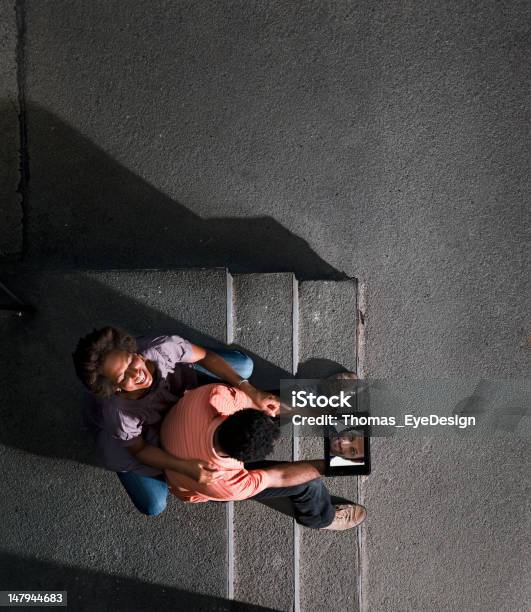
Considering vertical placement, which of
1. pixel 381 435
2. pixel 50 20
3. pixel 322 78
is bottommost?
pixel 381 435

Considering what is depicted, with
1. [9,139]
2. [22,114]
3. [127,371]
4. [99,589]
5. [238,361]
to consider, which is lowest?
[99,589]

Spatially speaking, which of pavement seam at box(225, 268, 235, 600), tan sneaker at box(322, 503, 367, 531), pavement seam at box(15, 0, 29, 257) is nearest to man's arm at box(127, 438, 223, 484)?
pavement seam at box(225, 268, 235, 600)

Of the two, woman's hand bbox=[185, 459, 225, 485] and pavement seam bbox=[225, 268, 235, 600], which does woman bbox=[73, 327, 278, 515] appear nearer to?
woman's hand bbox=[185, 459, 225, 485]

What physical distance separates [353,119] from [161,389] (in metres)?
2.47

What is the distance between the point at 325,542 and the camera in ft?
12.9

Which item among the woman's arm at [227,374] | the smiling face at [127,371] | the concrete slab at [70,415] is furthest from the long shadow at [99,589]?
the smiling face at [127,371]

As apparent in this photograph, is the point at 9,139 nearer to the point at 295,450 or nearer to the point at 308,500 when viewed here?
the point at 295,450

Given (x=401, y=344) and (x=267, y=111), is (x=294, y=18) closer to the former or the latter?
(x=267, y=111)

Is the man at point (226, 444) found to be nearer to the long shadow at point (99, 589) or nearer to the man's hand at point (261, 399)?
the man's hand at point (261, 399)

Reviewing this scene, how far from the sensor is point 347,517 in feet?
12.5

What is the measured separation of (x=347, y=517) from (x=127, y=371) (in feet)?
6.80

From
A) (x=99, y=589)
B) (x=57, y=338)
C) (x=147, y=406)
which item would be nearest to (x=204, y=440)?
(x=147, y=406)

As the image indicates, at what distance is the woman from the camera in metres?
2.55

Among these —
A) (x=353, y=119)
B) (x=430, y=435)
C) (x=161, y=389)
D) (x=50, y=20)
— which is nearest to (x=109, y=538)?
(x=161, y=389)
